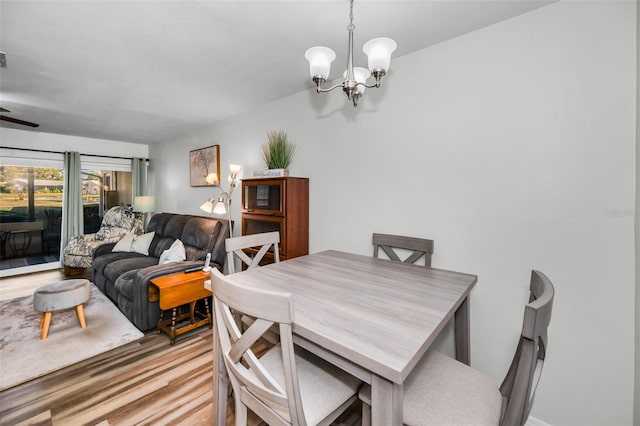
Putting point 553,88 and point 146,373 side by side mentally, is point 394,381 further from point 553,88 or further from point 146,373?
point 146,373

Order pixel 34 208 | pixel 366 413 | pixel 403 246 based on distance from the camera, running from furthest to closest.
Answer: pixel 34 208, pixel 403 246, pixel 366 413

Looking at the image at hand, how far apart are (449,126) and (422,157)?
271 millimetres

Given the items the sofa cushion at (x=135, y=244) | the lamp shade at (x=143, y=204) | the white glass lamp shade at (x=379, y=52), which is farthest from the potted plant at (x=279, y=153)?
the lamp shade at (x=143, y=204)

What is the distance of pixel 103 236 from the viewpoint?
4.67m

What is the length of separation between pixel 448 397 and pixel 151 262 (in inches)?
146

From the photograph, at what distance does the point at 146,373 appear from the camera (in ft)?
6.57

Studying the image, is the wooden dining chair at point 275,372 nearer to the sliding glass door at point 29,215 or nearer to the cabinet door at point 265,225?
the cabinet door at point 265,225

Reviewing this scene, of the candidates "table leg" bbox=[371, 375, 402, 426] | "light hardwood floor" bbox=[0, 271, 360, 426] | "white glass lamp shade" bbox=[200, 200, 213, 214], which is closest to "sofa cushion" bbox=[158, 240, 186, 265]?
"white glass lamp shade" bbox=[200, 200, 213, 214]

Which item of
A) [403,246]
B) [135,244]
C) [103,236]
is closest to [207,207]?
[135,244]

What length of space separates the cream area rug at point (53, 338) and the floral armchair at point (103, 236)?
3.96ft

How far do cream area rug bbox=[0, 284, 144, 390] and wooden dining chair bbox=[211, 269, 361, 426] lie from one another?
203cm

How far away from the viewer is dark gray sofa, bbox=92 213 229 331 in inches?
102

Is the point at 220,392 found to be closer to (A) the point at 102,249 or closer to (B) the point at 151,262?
(B) the point at 151,262

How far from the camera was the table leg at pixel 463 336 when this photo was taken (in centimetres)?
164
